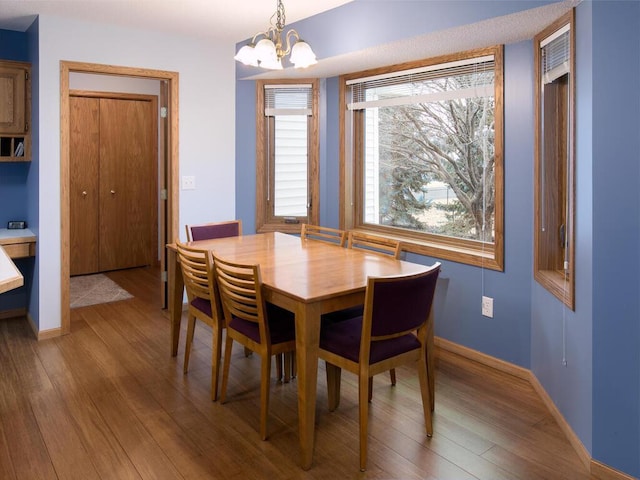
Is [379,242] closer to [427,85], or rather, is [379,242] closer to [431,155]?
[431,155]

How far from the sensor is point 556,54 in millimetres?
2703

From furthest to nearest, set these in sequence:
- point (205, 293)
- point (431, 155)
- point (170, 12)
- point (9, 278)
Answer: point (431, 155)
point (170, 12)
point (205, 293)
point (9, 278)

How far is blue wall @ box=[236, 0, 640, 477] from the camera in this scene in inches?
83.4

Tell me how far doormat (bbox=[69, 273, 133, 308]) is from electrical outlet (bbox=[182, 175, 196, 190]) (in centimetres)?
131

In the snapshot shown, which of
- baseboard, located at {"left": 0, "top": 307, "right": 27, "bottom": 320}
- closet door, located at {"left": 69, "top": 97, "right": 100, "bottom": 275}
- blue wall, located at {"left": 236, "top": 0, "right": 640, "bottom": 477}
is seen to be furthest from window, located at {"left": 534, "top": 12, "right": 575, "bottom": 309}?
closet door, located at {"left": 69, "top": 97, "right": 100, "bottom": 275}

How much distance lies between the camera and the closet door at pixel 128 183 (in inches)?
234

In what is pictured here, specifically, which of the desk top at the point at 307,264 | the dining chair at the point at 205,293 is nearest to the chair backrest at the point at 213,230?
the desk top at the point at 307,264

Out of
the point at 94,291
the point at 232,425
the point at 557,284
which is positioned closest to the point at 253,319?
the point at 232,425

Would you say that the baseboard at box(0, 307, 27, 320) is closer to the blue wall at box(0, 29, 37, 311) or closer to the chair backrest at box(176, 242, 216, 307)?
the blue wall at box(0, 29, 37, 311)

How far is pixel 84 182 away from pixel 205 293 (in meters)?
3.51

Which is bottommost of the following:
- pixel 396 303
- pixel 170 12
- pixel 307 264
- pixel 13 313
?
pixel 13 313

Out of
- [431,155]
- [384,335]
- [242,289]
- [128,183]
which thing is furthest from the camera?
[128,183]

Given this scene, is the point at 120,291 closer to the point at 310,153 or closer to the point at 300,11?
the point at 310,153

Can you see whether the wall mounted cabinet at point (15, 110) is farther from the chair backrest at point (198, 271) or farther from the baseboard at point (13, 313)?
the chair backrest at point (198, 271)
